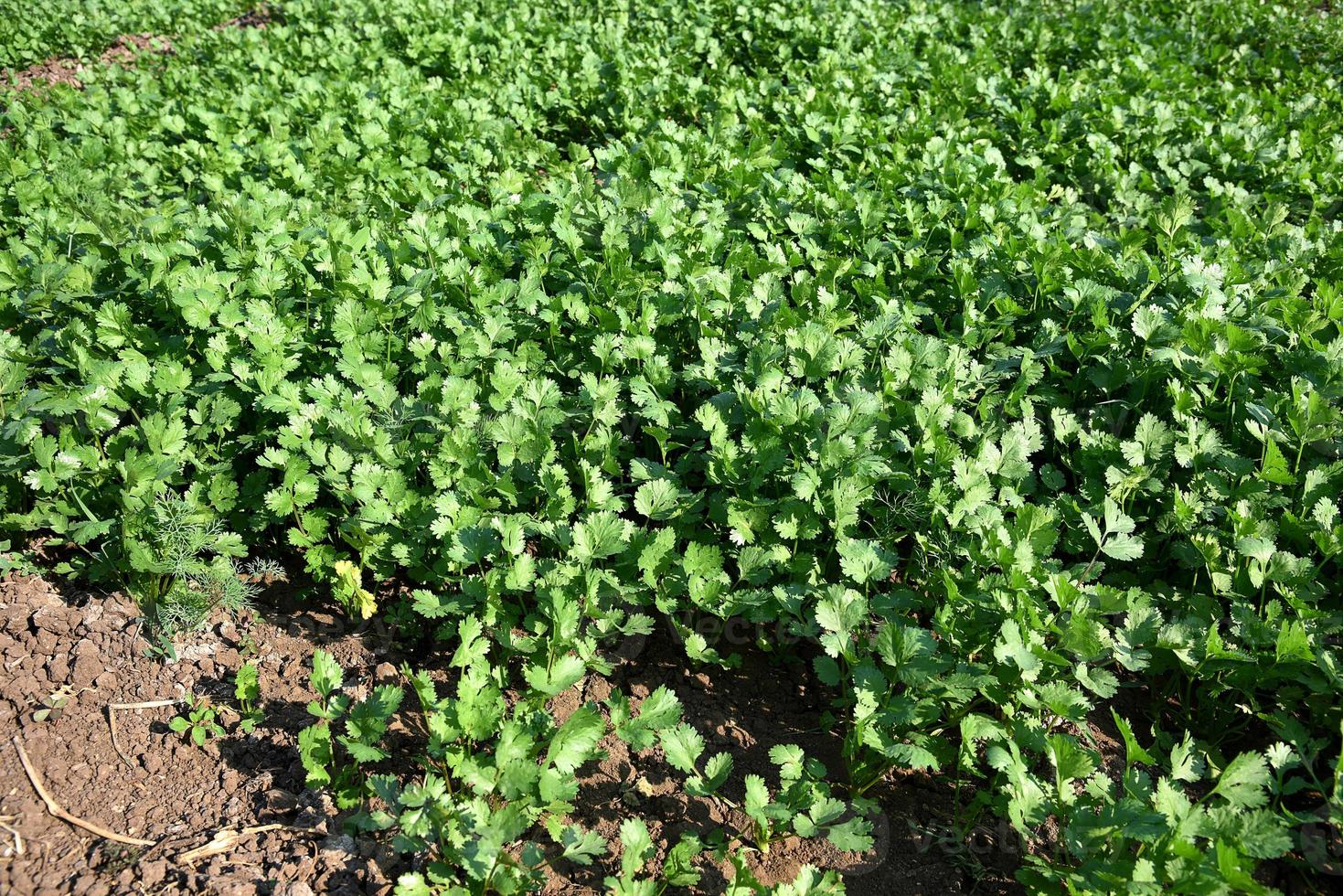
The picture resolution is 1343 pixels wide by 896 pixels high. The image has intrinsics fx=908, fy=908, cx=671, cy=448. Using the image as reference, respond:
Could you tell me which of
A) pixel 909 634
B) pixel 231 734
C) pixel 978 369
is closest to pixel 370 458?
pixel 231 734

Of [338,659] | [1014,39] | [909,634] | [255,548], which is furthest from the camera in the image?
[1014,39]

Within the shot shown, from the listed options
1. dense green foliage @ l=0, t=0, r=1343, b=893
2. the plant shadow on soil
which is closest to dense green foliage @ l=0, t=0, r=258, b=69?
dense green foliage @ l=0, t=0, r=1343, b=893

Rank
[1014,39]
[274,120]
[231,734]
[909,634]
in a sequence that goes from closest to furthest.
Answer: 1. [909,634]
2. [231,734]
3. [274,120]
4. [1014,39]

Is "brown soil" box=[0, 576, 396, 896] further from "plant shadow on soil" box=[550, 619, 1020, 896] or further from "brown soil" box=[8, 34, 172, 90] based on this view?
"brown soil" box=[8, 34, 172, 90]

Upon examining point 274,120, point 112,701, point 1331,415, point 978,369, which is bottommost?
point 112,701

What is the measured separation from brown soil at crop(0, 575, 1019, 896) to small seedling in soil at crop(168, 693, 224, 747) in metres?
0.03

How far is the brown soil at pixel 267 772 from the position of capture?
2.13 m

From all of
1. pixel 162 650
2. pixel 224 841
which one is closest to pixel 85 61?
pixel 162 650

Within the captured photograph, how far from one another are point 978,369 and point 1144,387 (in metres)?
0.57

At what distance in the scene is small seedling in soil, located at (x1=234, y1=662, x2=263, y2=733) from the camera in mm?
2451

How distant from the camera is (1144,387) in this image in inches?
124

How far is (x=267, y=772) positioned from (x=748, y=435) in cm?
164

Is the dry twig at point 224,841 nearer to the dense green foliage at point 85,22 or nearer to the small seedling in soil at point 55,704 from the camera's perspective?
the small seedling in soil at point 55,704

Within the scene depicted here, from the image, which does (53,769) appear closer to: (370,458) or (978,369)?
(370,458)
